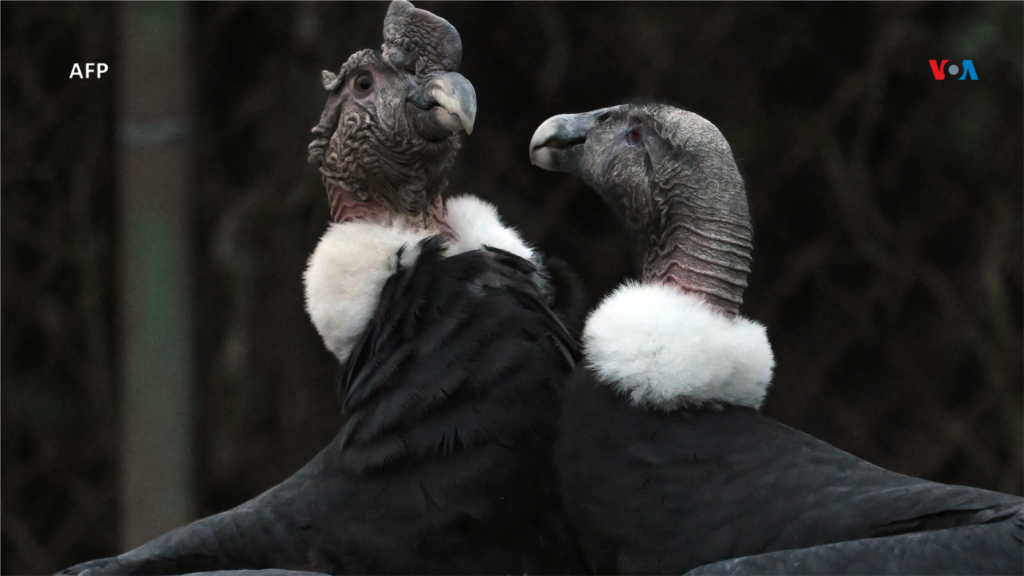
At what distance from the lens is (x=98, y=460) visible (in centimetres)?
305

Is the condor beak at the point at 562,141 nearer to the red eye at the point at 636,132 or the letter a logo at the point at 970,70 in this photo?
the red eye at the point at 636,132

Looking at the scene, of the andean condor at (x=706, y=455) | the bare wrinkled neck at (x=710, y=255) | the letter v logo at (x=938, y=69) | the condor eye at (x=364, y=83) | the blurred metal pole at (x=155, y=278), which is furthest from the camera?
the letter v logo at (x=938, y=69)

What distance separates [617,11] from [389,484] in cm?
142

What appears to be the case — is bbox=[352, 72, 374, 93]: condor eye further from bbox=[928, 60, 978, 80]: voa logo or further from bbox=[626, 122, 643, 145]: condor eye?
bbox=[928, 60, 978, 80]: voa logo

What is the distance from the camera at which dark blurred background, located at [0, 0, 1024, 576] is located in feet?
8.75

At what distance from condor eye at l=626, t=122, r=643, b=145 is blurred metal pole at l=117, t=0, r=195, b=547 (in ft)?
3.78

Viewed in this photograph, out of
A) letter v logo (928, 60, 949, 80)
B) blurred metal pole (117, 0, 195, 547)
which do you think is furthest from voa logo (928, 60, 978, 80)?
blurred metal pole (117, 0, 195, 547)

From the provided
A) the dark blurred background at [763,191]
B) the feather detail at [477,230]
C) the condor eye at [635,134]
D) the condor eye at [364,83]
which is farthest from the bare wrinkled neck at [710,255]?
the dark blurred background at [763,191]

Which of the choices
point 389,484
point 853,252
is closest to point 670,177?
point 389,484

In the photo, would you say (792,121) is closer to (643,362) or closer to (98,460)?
(643,362)

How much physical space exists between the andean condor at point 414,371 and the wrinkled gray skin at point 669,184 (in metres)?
0.16

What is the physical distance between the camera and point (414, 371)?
168 centimetres

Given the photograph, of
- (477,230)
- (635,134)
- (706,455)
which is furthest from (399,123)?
(706,455)

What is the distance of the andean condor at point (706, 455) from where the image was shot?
142 centimetres
